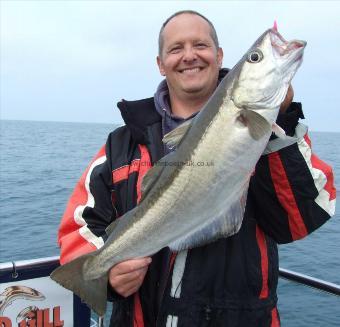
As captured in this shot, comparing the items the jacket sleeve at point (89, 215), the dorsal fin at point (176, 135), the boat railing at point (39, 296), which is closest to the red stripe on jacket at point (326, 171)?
the dorsal fin at point (176, 135)

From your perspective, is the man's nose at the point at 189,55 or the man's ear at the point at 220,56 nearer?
the man's nose at the point at 189,55

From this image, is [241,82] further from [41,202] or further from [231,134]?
[41,202]

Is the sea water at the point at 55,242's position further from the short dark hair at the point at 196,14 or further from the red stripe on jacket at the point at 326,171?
the short dark hair at the point at 196,14

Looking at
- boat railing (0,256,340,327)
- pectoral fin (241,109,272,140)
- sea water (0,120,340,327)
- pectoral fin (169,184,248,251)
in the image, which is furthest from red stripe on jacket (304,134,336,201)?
sea water (0,120,340,327)

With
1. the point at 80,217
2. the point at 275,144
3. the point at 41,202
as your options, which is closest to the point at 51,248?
the point at 41,202

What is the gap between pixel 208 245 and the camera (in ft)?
10.3

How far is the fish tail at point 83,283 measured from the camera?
10.2 feet

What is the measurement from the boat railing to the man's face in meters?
2.10

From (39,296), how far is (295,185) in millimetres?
2738

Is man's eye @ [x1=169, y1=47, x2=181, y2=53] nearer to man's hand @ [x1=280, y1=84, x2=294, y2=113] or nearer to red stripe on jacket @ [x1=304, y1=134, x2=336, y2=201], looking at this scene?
man's hand @ [x1=280, y1=84, x2=294, y2=113]

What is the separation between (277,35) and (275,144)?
2.37 feet

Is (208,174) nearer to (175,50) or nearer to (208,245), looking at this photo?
(208,245)

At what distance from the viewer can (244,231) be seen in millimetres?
3168

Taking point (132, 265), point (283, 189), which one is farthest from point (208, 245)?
point (283, 189)
